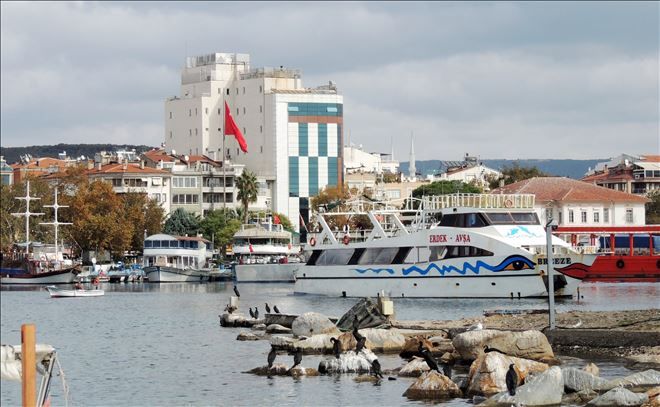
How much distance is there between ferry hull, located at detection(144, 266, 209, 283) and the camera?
390 ft

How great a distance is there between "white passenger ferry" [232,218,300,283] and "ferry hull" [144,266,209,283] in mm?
3854

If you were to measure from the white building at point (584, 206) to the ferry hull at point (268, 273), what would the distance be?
998 inches

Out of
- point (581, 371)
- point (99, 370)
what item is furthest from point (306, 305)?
point (581, 371)

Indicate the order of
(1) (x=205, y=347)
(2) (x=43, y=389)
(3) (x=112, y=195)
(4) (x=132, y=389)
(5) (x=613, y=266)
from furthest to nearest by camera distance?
(3) (x=112, y=195) < (5) (x=613, y=266) < (1) (x=205, y=347) < (4) (x=132, y=389) < (2) (x=43, y=389)

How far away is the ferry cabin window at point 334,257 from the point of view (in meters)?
77.1

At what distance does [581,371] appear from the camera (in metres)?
33.1

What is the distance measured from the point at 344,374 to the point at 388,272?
3626 centimetres

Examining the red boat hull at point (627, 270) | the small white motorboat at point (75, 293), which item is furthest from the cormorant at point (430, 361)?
the small white motorboat at point (75, 293)

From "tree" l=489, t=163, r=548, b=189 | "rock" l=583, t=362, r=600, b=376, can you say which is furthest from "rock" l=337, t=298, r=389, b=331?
"tree" l=489, t=163, r=548, b=189

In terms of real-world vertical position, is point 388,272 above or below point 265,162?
below

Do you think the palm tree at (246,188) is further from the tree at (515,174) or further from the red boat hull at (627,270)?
the red boat hull at (627,270)

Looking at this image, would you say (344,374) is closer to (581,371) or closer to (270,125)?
(581,371)

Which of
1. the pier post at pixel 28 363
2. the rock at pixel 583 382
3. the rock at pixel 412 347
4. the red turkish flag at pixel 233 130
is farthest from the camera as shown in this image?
the red turkish flag at pixel 233 130

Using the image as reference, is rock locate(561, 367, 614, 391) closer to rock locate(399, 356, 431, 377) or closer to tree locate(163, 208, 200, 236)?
rock locate(399, 356, 431, 377)
